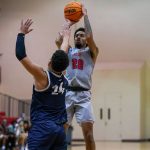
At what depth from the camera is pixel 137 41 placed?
690 inches

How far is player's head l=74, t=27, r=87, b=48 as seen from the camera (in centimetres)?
523

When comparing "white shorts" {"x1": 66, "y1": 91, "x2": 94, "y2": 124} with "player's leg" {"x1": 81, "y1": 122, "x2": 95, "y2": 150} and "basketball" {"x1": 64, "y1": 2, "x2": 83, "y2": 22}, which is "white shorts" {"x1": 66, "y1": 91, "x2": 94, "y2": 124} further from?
"basketball" {"x1": 64, "y1": 2, "x2": 83, "y2": 22}

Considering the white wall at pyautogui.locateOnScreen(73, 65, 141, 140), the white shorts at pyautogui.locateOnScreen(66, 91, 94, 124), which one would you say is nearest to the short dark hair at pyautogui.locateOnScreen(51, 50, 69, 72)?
the white shorts at pyautogui.locateOnScreen(66, 91, 94, 124)

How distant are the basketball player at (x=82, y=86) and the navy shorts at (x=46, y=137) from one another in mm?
1345

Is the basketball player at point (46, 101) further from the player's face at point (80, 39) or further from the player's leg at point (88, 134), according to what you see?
the player's face at point (80, 39)

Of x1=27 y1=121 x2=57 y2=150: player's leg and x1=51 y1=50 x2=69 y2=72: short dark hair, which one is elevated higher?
x1=51 y1=50 x2=69 y2=72: short dark hair

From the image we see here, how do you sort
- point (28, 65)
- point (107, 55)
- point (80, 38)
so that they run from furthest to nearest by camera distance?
point (107, 55)
point (80, 38)
point (28, 65)

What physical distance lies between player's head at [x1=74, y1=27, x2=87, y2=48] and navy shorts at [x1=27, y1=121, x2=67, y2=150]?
1.77 m

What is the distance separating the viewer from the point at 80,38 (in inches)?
207

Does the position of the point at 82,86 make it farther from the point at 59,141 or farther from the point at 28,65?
the point at 28,65

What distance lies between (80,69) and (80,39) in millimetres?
397

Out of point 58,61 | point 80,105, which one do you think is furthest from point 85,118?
point 58,61

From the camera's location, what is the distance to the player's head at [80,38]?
5.23 meters

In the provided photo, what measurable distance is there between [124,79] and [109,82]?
669mm
